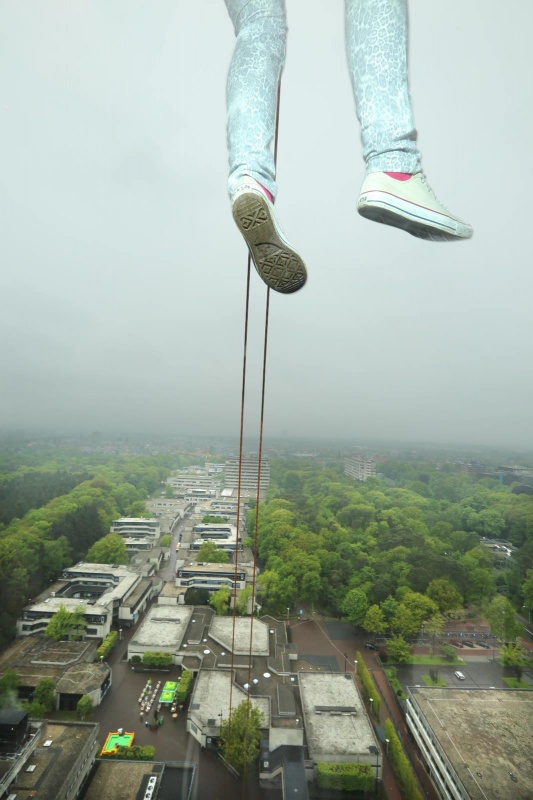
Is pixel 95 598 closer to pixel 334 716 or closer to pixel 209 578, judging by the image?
pixel 209 578

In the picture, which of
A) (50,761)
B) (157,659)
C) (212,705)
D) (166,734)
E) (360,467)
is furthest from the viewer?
(360,467)

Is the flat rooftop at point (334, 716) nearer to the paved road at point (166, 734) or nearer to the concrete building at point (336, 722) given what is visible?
the concrete building at point (336, 722)

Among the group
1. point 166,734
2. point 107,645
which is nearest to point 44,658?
point 107,645

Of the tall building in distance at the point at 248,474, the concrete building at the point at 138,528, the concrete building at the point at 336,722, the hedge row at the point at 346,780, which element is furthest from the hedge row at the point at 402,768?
the tall building in distance at the point at 248,474

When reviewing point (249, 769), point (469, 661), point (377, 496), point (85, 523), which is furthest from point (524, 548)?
point (85, 523)

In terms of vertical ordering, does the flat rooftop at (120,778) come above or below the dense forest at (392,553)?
below

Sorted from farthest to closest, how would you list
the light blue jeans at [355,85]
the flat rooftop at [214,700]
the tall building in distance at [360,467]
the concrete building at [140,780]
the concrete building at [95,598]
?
1. the tall building in distance at [360,467]
2. the concrete building at [95,598]
3. the flat rooftop at [214,700]
4. the concrete building at [140,780]
5. the light blue jeans at [355,85]
